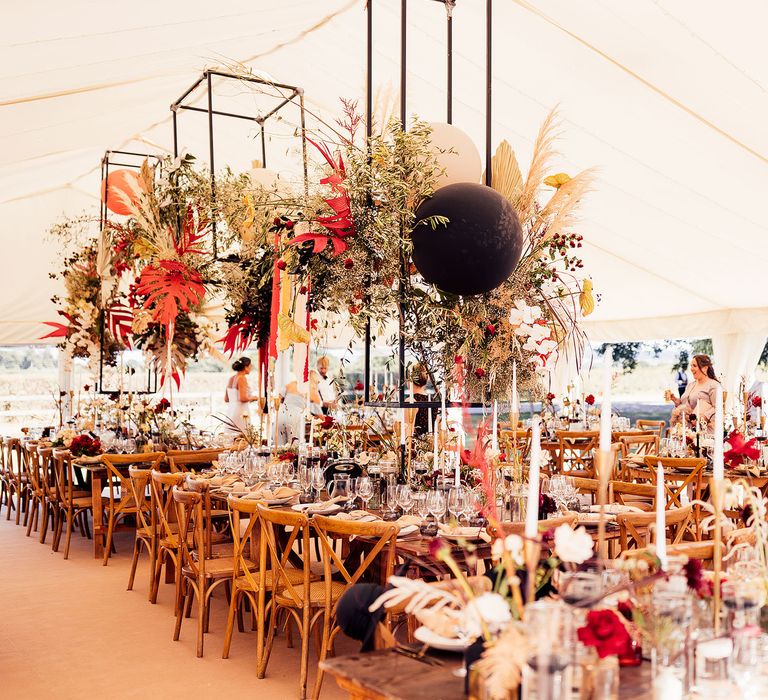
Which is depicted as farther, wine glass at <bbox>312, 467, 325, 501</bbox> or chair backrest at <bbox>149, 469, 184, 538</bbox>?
chair backrest at <bbox>149, 469, 184, 538</bbox>

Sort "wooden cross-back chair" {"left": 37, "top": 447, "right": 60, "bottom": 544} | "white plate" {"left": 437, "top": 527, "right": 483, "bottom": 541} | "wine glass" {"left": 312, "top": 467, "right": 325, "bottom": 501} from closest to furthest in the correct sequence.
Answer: "white plate" {"left": 437, "top": 527, "right": 483, "bottom": 541}
"wine glass" {"left": 312, "top": 467, "right": 325, "bottom": 501}
"wooden cross-back chair" {"left": 37, "top": 447, "right": 60, "bottom": 544}

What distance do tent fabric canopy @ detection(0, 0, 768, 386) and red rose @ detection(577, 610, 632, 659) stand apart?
323 centimetres

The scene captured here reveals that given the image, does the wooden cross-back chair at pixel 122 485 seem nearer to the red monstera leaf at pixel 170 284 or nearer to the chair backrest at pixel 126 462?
the chair backrest at pixel 126 462

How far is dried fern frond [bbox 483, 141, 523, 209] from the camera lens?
160 inches

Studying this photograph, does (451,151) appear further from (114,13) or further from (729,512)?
(729,512)

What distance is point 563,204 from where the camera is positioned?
13.4 ft

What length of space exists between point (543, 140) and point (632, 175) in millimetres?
4235

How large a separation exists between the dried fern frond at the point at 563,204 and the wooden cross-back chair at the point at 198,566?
7.38 feet

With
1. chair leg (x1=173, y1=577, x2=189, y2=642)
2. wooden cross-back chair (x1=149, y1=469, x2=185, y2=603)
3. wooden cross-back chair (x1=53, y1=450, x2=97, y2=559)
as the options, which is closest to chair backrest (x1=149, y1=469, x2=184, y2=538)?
wooden cross-back chair (x1=149, y1=469, x2=185, y2=603)

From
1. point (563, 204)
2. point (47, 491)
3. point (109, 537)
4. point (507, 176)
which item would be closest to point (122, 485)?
point (109, 537)

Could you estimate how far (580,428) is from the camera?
9664 millimetres

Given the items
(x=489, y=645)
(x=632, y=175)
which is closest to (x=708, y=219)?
(x=632, y=175)

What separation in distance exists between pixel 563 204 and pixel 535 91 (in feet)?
10.2

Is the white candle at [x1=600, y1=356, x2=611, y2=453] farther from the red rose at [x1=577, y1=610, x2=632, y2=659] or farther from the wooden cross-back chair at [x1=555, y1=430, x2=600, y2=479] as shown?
the wooden cross-back chair at [x1=555, y1=430, x2=600, y2=479]
